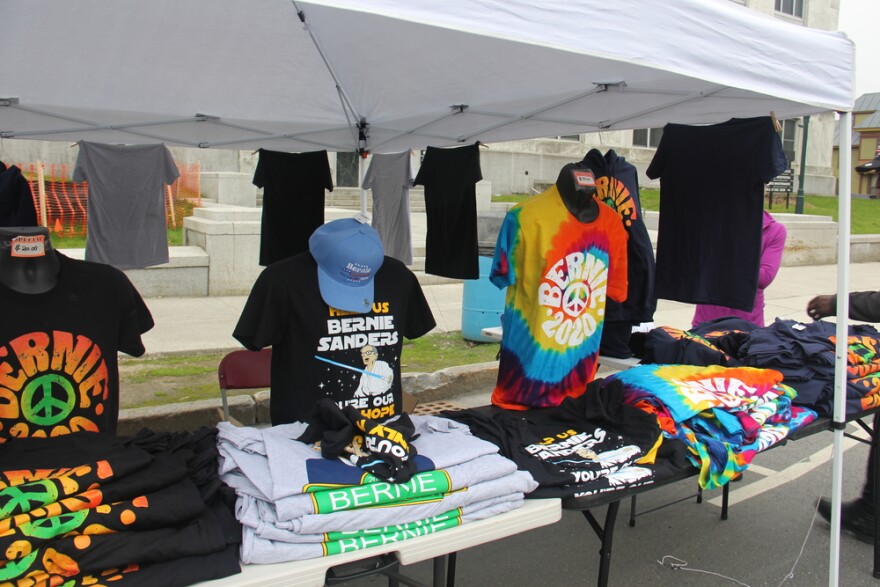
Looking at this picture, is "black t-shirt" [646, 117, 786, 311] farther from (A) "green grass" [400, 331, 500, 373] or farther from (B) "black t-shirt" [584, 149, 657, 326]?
(A) "green grass" [400, 331, 500, 373]

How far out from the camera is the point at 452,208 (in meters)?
5.09

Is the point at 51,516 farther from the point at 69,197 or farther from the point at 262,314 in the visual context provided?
the point at 69,197

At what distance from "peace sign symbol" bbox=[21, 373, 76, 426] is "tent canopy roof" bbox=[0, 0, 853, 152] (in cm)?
150

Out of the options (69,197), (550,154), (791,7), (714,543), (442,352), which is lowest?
(714,543)

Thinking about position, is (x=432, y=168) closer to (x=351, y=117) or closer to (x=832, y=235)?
(x=351, y=117)

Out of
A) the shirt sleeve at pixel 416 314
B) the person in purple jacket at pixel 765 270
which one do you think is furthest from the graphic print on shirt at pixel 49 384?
the person in purple jacket at pixel 765 270

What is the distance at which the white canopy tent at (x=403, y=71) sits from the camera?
7.48 feet

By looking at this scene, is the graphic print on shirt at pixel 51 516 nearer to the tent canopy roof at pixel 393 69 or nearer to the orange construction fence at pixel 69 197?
the tent canopy roof at pixel 393 69

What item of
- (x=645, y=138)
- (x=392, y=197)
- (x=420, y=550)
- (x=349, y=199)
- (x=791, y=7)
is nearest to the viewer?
(x=420, y=550)

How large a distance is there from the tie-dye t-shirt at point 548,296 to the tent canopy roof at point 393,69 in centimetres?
78

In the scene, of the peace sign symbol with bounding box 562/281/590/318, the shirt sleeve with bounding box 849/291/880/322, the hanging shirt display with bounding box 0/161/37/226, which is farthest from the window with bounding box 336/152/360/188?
the shirt sleeve with bounding box 849/291/880/322

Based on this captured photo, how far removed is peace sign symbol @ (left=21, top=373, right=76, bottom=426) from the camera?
7.26 feet

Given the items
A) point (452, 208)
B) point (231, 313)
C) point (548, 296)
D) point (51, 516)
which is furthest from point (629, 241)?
point (231, 313)

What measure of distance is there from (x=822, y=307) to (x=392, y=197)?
11.3 feet
